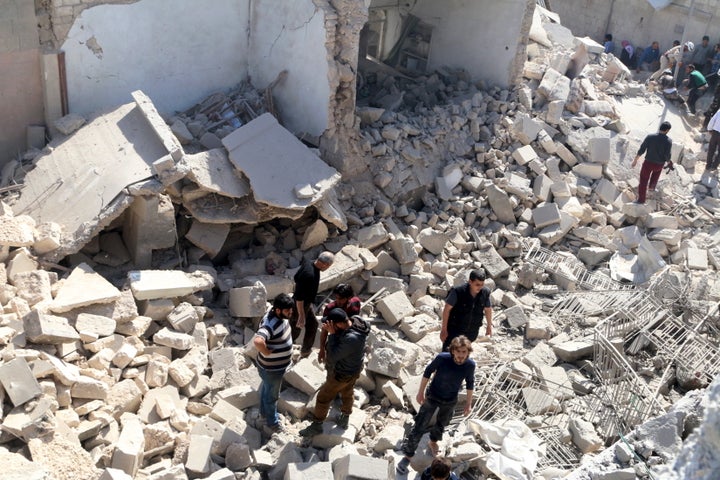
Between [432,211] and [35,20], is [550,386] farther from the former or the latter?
[35,20]

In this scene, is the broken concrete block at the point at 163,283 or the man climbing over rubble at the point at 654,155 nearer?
the broken concrete block at the point at 163,283

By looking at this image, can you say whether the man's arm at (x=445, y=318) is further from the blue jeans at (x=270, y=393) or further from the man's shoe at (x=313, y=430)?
the blue jeans at (x=270, y=393)

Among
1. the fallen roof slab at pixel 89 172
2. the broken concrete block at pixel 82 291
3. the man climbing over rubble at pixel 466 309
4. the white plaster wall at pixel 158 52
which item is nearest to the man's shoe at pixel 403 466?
the man climbing over rubble at pixel 466 309

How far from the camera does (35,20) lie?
897cm

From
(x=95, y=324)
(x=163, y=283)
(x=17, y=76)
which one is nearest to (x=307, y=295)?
(x=163, y=283)

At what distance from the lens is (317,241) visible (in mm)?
9594

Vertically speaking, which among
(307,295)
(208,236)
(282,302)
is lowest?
(208,236)

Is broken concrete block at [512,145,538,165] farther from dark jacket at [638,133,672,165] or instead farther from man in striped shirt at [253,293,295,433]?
man in striped shirt at [253,293,295,433]

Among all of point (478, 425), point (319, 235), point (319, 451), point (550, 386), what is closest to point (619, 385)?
point (550, 386)

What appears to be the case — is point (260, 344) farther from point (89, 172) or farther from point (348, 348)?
point (89, 172)

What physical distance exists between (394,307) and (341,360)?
2.40 meters

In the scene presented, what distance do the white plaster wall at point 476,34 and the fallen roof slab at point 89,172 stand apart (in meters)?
5.99

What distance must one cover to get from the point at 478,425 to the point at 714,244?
19.4ft

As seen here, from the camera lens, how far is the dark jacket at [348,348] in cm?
657
